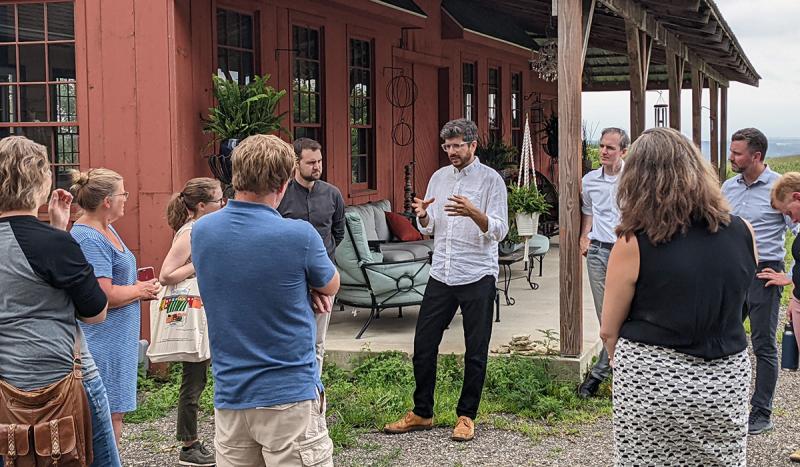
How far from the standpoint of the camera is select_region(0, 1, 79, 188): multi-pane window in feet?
24.8

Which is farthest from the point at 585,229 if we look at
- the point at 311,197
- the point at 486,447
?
the point at 311,197

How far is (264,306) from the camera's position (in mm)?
3377

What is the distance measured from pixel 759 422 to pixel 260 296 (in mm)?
3926

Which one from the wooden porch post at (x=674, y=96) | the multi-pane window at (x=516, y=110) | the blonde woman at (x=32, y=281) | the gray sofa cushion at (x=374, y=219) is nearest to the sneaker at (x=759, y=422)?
the blonde woman at (x=32, y=281)

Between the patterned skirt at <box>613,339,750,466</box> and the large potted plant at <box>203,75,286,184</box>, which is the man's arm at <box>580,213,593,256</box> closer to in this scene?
the large potted plant at <box>203,75,286,184</box>

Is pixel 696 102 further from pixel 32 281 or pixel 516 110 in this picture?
pixel 32 281

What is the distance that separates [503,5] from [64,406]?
12.7m

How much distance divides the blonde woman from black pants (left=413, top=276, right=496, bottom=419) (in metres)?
2.77

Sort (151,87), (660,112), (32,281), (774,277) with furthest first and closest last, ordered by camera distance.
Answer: (660,112) < (151,87) < (774,277) < (32,281)

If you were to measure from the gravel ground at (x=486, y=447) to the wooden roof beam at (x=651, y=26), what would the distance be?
388cm

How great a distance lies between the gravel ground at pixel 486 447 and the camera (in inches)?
222

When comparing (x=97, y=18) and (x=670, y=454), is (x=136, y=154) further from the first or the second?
(x=670, y=454)

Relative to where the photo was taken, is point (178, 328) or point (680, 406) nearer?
point (680, 406)

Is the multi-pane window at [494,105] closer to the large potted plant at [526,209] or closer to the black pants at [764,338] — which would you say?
the large potted plant at [526,209]
